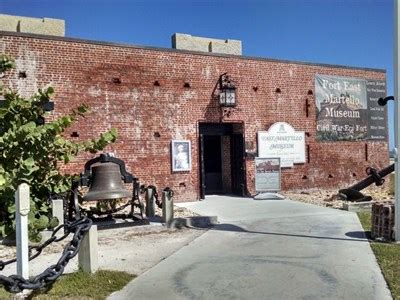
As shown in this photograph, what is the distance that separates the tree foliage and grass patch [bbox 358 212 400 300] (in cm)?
557

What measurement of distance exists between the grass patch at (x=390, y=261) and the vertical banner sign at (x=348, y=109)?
10050mm

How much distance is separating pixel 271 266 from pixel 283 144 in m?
11.0

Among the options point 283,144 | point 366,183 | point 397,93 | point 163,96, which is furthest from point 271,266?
point 283,144

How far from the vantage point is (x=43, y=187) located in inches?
378

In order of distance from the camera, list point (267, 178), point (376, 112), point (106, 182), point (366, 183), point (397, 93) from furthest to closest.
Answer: point (376, 112)
point (267, 178)
point (366, 183)
point (106, 182)
point (397, 93)

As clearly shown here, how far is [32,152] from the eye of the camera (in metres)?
8.29

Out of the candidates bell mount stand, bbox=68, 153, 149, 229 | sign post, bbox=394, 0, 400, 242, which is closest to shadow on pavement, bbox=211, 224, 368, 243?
sign post, bbox=394, 0, 400, 242

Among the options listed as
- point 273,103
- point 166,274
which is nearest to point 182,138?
point 273,103

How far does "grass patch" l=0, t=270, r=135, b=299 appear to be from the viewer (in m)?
5.25

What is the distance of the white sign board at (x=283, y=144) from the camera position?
55.7 feet

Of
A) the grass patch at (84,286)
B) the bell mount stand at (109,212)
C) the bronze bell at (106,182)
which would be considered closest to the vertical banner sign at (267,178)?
the bell mount stand at (109,212)

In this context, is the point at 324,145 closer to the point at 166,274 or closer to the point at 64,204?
the point at 64,204

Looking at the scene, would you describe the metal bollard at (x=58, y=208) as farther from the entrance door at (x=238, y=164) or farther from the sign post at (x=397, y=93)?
the entrance door at (x=238, y=164)

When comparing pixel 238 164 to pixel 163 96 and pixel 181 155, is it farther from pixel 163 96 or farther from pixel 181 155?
pixel 163 96
